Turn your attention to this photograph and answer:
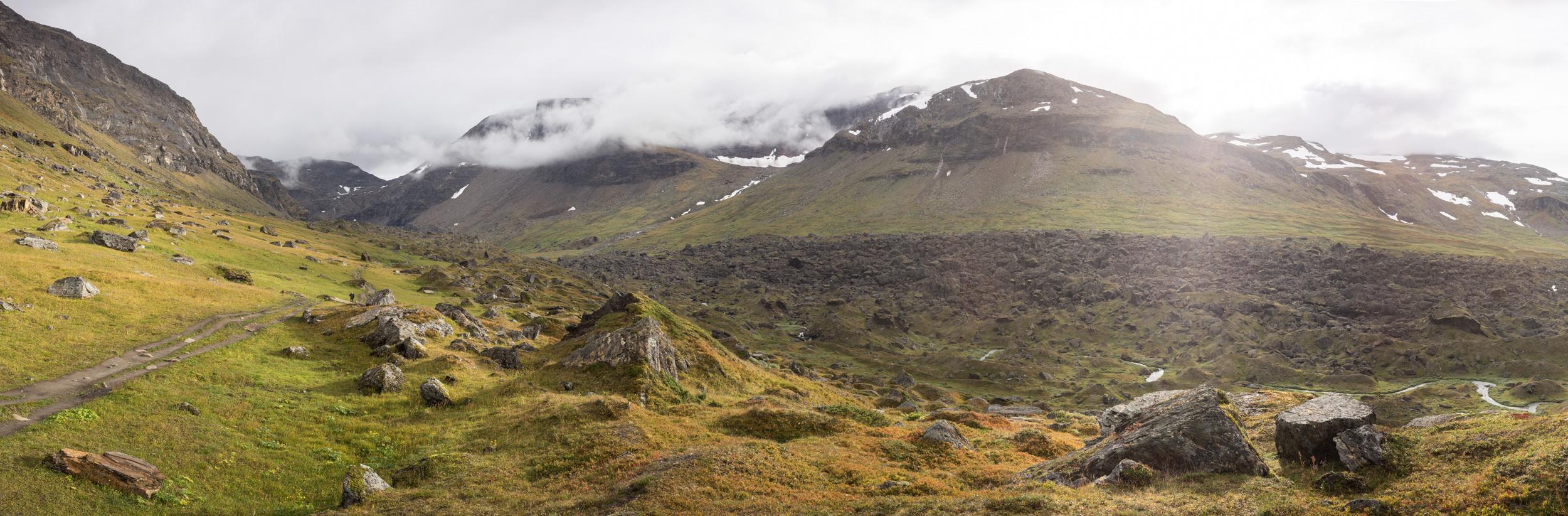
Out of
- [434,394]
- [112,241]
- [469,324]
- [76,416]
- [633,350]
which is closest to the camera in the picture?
[76,416]

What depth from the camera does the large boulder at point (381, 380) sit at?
37.8 meters

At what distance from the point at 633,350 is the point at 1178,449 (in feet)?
102

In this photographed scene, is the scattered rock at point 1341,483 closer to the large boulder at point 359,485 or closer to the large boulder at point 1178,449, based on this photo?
the large boulder at point 1178,449

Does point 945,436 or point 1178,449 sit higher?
point 1178,449

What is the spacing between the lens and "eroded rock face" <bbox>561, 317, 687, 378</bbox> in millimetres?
44500

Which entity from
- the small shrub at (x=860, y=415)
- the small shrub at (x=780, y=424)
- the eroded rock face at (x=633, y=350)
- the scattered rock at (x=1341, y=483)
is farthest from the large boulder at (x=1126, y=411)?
the eroded rock face at (x=633, y=350)

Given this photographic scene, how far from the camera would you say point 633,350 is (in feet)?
147

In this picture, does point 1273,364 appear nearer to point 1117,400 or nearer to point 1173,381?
point 1173,381

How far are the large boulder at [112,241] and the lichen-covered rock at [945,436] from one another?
76.4 meters

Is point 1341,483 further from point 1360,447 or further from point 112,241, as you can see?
point 112,241

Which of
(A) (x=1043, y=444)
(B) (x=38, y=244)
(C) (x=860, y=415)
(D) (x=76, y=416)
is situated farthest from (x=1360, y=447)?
(B) (x=38, y=244)

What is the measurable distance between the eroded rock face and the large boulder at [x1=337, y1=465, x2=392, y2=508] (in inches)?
696

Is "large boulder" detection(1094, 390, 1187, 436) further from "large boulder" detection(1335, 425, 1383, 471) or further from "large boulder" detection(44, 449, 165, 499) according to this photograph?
"large boulder" detection(44, 449, 165, 499)

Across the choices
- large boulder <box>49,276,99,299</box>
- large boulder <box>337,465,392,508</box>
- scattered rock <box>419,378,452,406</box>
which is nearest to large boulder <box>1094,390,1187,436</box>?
large boulder <box>337,465,392,508</box>
